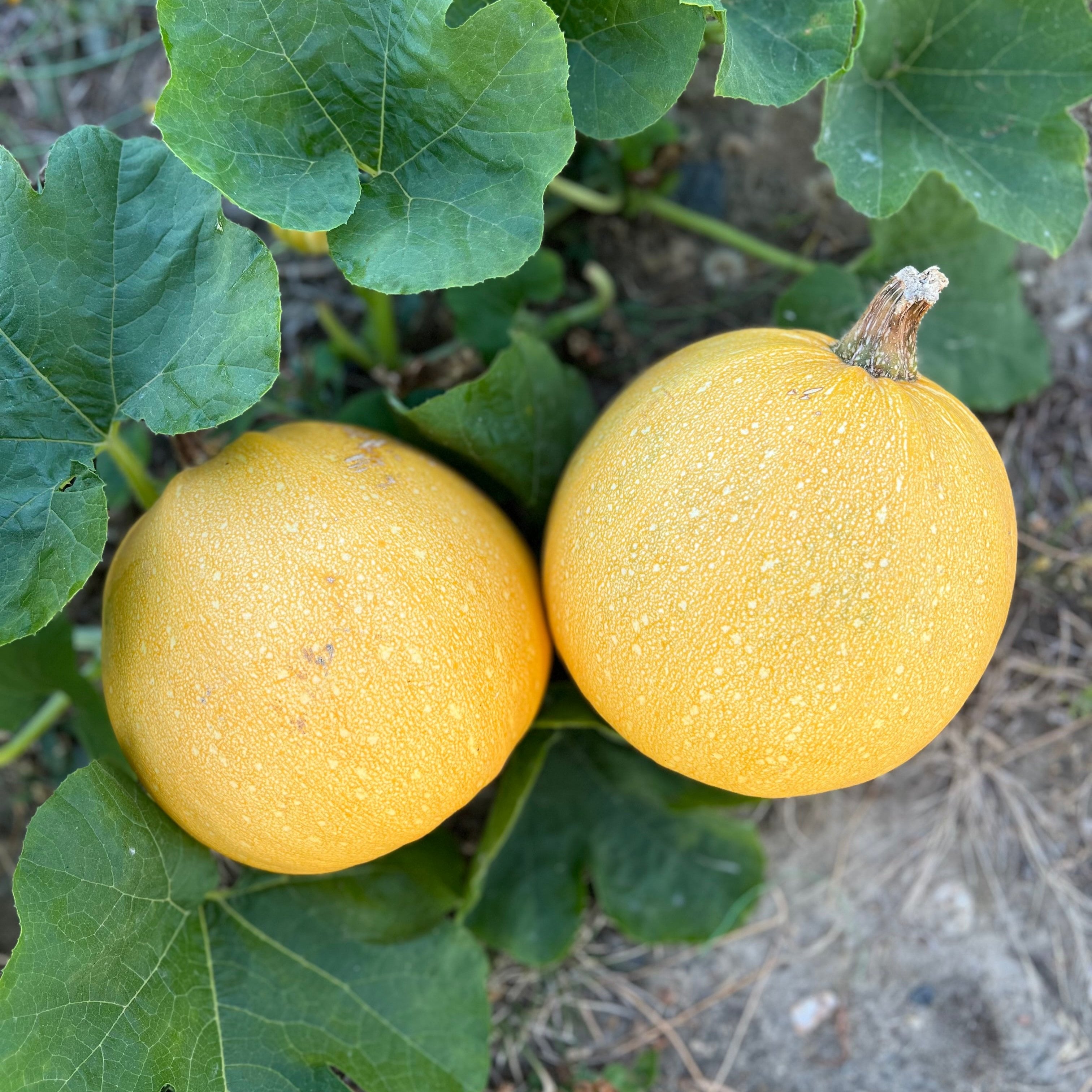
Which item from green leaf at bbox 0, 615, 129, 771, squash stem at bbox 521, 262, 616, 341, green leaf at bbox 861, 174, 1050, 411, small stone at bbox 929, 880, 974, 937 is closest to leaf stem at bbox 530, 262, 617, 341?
squash stem at bbox 521, 262, 616, 341

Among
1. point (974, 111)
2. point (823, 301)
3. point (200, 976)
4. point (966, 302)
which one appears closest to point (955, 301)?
point (966, 302)

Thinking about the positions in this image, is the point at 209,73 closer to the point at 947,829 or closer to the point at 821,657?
the point at 821,657

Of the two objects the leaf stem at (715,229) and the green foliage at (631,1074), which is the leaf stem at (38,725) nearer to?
the green foliage at (631,1074)

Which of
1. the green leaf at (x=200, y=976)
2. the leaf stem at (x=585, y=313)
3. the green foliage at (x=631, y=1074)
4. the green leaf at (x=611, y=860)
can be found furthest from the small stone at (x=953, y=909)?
the leaf stem at (x=585, y=313)

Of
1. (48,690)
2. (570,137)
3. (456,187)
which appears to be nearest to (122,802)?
(48,690)

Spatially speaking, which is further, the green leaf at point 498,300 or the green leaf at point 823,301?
the green leaf at point 498,300

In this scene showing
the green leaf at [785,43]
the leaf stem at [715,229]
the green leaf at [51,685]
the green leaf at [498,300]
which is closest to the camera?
the green leaf at [785,43]

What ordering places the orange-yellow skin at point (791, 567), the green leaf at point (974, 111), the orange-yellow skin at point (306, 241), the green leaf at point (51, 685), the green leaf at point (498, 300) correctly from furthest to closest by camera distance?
the green leaf at point (498, 300)
the orange-yellow skin at point (306, 241)
the green leaf at point (51, 685)
the green leaf at point (974, 111)
the orange-yellow skin at point (791, 567)
